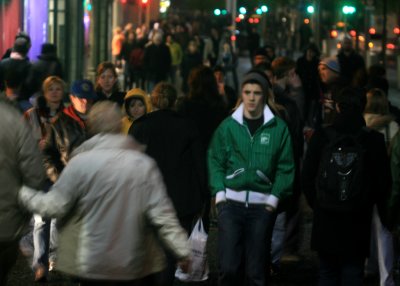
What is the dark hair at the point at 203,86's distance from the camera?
430 inches

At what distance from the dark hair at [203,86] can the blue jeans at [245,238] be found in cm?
224

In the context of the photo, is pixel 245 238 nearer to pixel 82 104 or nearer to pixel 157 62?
pixel 82 104

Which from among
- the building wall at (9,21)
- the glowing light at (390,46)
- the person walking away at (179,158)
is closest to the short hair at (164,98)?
the person walking away at (179,158)

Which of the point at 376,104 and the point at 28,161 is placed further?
the point at 376,104

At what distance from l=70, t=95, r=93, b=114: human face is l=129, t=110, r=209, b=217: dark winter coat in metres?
2.49

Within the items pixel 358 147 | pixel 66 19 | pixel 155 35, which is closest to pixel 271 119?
pixel 358 147

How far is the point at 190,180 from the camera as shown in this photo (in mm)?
8867

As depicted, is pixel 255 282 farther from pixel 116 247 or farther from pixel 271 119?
pixel 116 247

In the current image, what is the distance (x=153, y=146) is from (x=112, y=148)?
230 centimetres

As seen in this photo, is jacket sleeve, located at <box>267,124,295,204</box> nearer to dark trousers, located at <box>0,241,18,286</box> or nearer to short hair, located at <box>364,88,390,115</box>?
dark trousers, located at <box>0,241,18,286</box>

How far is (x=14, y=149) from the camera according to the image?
721 centimetres

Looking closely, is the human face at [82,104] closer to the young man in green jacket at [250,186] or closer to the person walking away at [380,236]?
the person walking away at [380,236]

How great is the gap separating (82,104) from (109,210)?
4953 mm

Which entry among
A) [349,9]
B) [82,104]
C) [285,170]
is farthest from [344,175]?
[349,9]
